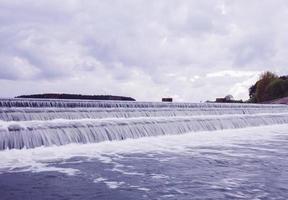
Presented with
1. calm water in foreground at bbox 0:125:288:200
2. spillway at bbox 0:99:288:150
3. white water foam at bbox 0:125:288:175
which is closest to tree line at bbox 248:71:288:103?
spillway at bbox 0:99:288:150

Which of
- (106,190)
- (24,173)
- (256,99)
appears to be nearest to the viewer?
(106,190)

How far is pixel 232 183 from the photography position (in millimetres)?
9102

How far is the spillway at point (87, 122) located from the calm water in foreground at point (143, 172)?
0.53 m

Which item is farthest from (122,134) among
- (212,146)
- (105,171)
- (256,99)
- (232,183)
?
(256,99)

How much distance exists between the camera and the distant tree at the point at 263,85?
63.1m

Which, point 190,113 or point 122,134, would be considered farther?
point 190,113

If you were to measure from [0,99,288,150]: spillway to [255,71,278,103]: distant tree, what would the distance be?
38.3 meters

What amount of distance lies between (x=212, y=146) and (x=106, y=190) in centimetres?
807

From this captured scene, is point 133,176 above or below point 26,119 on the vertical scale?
below

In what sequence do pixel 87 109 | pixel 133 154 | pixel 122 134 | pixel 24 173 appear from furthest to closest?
1. pixel 87 109
2. pixel 122 134
3. pixel 133 154
4. pixel 24 173

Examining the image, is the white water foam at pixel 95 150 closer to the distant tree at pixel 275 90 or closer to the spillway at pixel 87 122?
the spillway at pixel 87 122

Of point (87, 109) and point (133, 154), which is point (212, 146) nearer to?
point (133, 154)

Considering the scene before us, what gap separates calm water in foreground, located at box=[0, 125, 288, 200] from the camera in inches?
324

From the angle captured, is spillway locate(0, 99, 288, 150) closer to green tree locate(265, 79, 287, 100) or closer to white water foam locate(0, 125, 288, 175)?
white water foam locate(0, 125, 288, 175)
